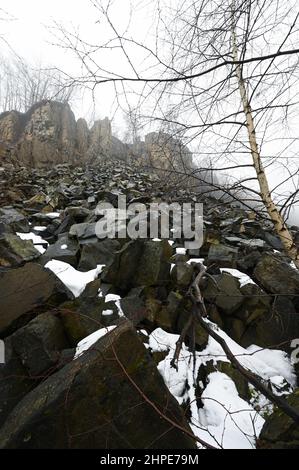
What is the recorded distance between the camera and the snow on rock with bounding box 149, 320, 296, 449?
10.1ft

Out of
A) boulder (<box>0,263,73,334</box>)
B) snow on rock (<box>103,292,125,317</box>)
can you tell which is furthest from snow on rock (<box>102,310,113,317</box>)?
boulder (<box>0,263,73,334</box>)

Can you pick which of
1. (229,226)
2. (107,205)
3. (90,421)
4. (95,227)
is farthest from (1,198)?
(90,421)

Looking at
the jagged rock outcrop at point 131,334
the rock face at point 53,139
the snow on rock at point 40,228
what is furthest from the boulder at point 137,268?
the rock face at point 53,139

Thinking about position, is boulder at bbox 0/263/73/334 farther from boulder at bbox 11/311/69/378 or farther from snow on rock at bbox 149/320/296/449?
snow on rock at bbox 149/320/296/449

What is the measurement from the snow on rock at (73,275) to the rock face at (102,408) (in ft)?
6.64

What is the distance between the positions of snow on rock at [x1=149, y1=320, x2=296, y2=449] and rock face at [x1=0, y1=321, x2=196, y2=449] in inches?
28.9

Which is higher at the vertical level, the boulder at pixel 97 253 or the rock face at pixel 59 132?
the rock face at pixel 59 132

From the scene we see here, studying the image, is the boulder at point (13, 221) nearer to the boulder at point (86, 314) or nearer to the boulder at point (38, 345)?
the boulder at point (86, 314)

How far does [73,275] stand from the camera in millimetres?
4598

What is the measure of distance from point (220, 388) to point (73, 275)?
2.70 metres

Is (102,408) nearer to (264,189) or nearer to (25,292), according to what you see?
(25,292)

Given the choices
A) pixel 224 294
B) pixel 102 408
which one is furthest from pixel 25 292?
pixel 224 294

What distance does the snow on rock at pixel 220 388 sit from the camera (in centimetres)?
308

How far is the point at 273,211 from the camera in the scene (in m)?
3.40
